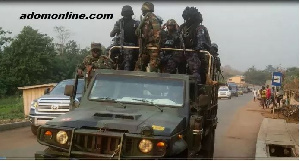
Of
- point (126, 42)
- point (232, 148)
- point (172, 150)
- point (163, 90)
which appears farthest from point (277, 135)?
point (172, 150)

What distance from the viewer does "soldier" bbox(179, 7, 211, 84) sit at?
6.21m

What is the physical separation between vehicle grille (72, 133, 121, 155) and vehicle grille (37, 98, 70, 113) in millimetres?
4722

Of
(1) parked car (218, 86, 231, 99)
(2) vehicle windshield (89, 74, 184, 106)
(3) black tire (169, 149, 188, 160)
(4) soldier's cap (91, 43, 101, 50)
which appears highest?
(4) soldier's cap (91, 43, 101, 50)

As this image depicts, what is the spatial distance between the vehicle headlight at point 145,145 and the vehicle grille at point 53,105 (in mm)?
5003

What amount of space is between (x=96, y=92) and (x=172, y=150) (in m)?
1.46

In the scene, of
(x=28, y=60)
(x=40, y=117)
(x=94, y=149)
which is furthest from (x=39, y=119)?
(x=28, y=60)

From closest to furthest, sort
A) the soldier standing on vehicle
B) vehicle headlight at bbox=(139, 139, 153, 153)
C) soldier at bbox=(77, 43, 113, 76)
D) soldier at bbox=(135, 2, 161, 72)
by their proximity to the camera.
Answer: vehicle headlight at bbox=(139, 139, 153, 153), soldier at bbox=(77, 43, 113, 76), soldier at bbox=(135, 2, 161, 72), the soldier standing on vehicle

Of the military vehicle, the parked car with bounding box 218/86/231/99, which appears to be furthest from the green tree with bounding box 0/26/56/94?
the parked car with bounding box 218/86/231/99

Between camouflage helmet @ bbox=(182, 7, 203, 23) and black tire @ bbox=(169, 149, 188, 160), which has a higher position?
camouflage helmet @ bbox=(182, 7, 203, 23)

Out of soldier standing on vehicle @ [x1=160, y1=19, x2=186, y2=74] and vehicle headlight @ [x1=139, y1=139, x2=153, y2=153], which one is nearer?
vehicle headlight @ [x1=139, y1=139, x2=153, y2=153]

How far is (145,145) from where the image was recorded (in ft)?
12.9

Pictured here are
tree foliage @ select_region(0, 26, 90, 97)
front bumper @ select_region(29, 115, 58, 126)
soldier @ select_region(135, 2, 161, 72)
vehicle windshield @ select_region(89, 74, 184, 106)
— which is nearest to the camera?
vehicle windshield @ select_region(89, 74, 184, 106)

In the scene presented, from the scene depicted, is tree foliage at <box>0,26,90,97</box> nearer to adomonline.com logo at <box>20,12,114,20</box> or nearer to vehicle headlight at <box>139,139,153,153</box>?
adomonline.com logo at <box>20,12,114,20</box>

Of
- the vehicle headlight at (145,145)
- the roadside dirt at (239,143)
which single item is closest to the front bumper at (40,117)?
the roadside dirt at (239,143)
